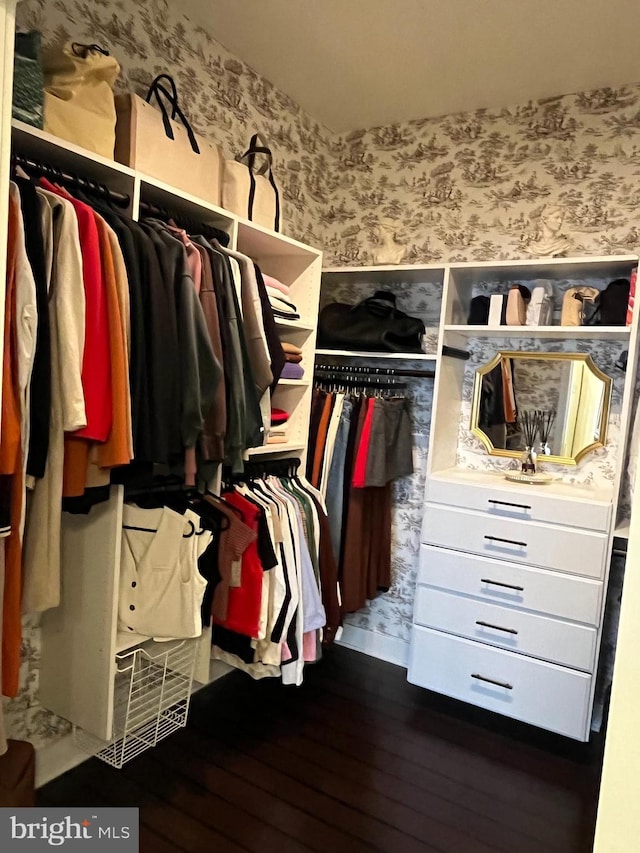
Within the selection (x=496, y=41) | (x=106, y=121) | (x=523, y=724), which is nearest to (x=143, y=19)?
(x=106, y=121)

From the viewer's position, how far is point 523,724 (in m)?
2.57

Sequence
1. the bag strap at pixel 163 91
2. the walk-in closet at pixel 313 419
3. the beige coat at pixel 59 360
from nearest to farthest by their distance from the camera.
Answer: the beige coat at pixel 59 360
the walk-in closet at pixel 313 419
the bag strap at pixel 163 91

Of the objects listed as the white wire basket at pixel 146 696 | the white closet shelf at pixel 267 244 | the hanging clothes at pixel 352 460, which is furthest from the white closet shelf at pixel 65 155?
the white wire basket at pixel 146 696

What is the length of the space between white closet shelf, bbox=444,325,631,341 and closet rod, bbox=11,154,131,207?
4.81 ft

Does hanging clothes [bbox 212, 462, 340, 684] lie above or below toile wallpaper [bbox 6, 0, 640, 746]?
below

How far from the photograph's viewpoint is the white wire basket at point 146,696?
2039mm

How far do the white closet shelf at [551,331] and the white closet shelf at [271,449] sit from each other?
32.9 inches

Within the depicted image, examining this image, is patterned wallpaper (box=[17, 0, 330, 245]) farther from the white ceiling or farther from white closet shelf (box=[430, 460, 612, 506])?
white closet shelf (box=[430, 460, 612, 506])

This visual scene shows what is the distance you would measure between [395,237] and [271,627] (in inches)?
75.0

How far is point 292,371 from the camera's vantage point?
2494 millimetres

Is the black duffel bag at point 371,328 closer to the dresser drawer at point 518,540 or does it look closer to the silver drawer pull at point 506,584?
the dresser drawer at point 518,540

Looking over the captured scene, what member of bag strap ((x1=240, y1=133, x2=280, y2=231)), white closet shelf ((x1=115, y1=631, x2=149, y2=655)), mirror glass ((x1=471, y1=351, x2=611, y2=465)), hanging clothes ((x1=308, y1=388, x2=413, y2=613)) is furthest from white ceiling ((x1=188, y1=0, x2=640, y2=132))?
white closet shelf ((x1=115, y1=631, x2=149, y2=655))

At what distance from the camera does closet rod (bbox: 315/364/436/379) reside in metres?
2.76

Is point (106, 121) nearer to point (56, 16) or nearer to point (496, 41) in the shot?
point (56, 16)
